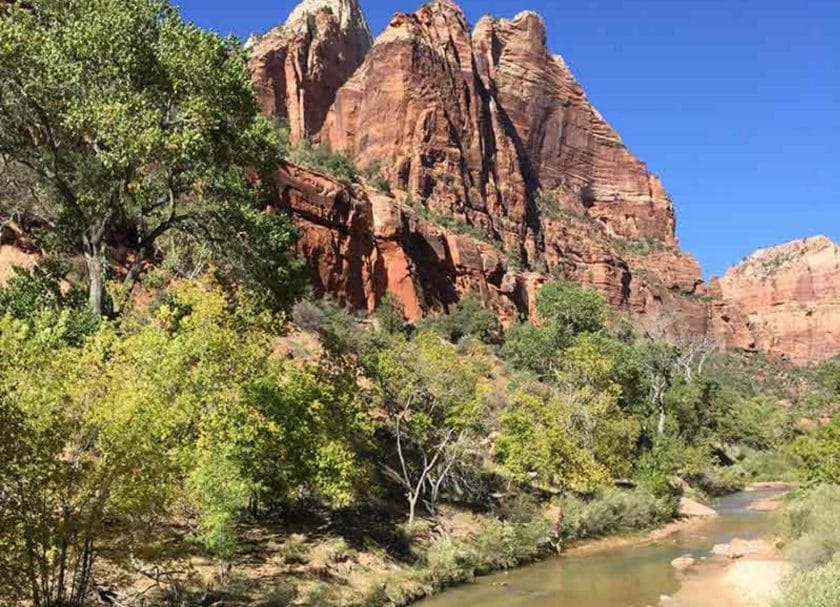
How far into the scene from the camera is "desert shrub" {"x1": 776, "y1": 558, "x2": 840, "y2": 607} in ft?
46.0

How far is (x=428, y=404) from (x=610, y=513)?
10.5 m

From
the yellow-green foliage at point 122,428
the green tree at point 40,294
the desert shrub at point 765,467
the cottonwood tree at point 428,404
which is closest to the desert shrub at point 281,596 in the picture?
the yellow-green foliage at point 122,428

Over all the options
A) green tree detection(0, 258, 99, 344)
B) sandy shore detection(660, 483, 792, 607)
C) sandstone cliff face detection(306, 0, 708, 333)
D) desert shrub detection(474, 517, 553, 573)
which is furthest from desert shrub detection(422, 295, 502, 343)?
green tree detection(0, 258, 99, 344)

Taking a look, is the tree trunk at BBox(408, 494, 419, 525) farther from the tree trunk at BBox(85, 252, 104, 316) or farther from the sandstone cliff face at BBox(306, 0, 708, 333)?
the sandstone cliff face at BBox(306, 0, 708, 333)

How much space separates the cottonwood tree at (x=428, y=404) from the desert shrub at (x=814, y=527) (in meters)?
11.5

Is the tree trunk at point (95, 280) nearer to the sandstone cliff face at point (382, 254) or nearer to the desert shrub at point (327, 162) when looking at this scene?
the sandstone cliff face at point (382, 254)

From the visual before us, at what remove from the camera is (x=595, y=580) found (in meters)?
24.2

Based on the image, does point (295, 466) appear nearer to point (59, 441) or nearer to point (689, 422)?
point (59, 441)

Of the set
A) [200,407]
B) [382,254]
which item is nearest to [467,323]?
[382,254]

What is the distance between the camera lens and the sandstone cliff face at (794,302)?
517 feet

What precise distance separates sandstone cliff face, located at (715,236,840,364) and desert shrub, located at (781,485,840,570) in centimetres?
12055

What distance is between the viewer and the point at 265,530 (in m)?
22.8

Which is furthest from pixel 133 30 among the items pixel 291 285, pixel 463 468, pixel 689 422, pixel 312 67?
pixel 312 67

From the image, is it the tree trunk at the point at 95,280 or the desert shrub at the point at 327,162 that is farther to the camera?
the desert shrub at the point at 327,162
